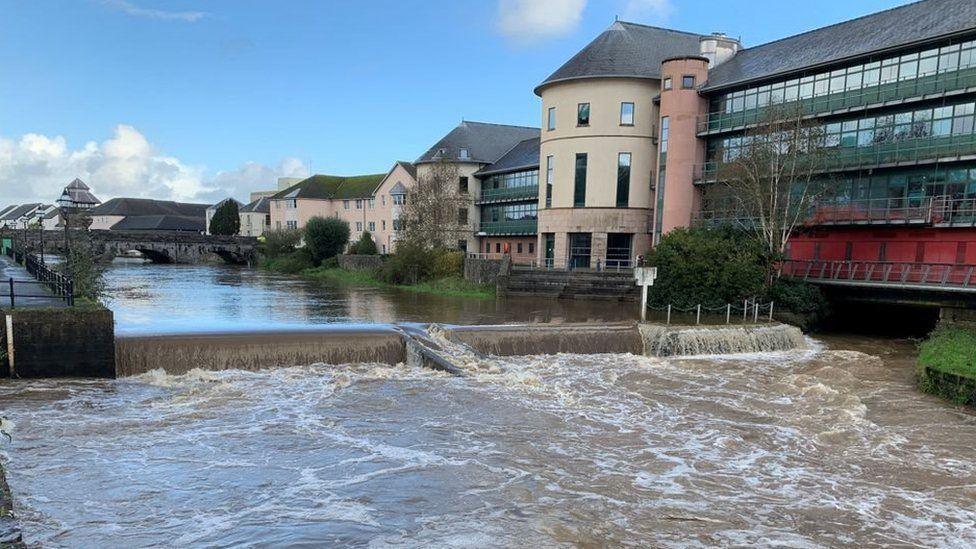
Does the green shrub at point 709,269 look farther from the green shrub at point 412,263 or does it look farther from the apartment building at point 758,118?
the green shrub at point 412,263

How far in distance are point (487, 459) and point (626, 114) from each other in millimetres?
28965

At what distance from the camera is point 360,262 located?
49406mm

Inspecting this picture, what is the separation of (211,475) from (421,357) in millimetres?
7679

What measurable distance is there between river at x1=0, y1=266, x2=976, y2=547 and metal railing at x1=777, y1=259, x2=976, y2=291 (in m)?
7.74

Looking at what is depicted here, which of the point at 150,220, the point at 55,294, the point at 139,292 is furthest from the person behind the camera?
the point at 150,220

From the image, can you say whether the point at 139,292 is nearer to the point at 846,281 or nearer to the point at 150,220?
the point at 846,281

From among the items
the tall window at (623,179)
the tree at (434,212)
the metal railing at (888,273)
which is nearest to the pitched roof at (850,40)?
the tall window at (623,179)

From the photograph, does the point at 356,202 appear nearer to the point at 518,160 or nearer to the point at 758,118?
the point at 518,160

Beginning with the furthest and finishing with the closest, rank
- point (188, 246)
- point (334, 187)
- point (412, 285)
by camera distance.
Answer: point (334, 187)
point (188, 246)
point (412, 285)

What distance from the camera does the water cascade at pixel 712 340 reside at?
19.3 metres

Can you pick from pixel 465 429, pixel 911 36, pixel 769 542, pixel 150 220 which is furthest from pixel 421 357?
pixel 150 220

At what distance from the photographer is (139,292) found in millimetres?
32344

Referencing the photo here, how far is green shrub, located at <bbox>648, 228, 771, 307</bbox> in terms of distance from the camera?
24.3m

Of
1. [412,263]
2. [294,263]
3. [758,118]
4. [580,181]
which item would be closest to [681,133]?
[758,118]
